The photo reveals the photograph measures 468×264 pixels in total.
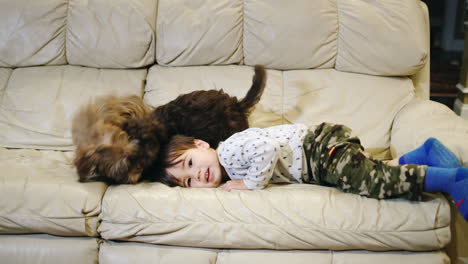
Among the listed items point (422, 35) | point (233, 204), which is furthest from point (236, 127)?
point (422, 35)

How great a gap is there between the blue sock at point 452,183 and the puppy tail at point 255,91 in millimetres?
772

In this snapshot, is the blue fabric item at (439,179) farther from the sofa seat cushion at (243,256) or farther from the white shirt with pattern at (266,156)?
the white shirt with pattern at (266,156)

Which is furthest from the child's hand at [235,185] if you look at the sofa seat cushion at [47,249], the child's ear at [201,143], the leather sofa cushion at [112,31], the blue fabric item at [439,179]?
the leather sofa cushion at [112,31]

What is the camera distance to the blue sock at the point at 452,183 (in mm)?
1449

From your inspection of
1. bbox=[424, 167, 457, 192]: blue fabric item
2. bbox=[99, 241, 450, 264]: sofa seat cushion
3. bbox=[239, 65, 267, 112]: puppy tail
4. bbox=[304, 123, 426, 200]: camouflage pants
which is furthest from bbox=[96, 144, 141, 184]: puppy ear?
bbox=[424, 167, 457, 192]: blue fabric item

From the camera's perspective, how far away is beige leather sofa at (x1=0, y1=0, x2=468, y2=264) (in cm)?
163

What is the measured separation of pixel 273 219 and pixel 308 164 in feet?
0.98

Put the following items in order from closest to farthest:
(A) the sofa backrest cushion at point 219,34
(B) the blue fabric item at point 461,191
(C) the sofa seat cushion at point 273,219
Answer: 1. (B) the blue fabric item at point 461,191
2. (C) the sofa seat cushion at point 273,219
3. (A) the sofa backrest cushion at point 219,34

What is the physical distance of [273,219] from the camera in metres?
1.60

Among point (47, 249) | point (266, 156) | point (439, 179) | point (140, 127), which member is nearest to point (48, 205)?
point (47, 249)

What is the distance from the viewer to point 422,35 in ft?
7.18

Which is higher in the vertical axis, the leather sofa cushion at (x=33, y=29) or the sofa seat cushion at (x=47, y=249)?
the leather sofa cushion at (x=33, y=29)

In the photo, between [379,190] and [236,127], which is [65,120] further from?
[379,190]

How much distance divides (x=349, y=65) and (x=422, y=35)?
0.35 meters
